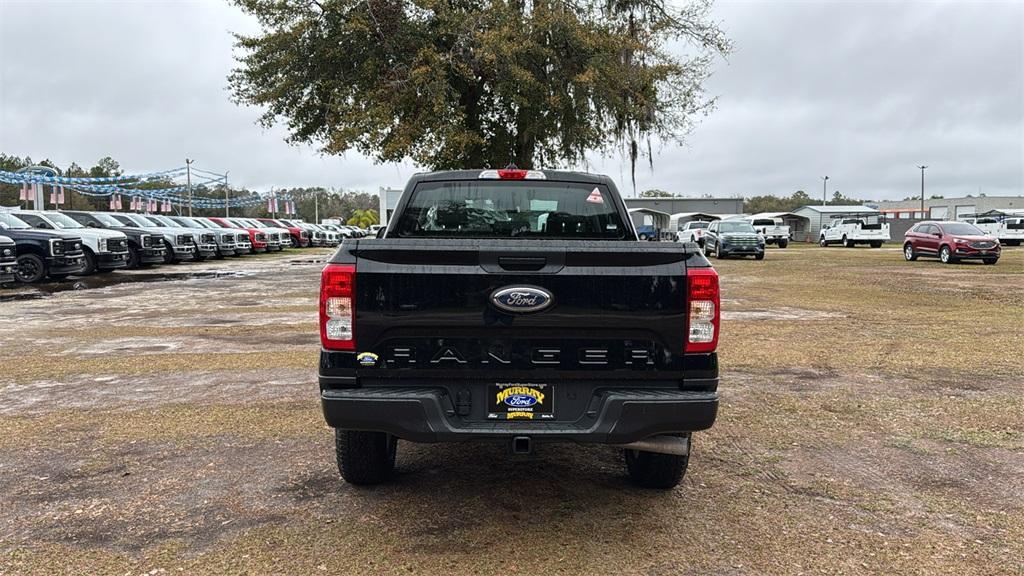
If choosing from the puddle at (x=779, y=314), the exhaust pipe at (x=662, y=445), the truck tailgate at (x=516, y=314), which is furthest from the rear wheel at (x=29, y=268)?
the exhaust pipe at (x=662, y=445)

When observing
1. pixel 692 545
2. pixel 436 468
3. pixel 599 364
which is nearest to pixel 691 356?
pixel 599 364

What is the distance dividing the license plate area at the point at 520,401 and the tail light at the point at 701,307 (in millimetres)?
687

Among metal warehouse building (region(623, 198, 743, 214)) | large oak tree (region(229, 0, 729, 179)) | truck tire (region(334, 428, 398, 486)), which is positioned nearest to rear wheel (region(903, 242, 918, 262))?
large oak tree (region(229, 0, 729, 179))

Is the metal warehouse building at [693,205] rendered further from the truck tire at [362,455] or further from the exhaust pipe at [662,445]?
the exhaust pipe at [662,445]

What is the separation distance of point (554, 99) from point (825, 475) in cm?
1381

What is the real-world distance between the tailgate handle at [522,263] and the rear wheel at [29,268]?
1665 cm

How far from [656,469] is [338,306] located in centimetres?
194

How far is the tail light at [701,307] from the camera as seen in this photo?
3174 millimetres

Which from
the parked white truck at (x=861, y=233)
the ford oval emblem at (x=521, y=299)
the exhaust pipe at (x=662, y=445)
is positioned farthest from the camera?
the parked white truck at (x=861, y=233)

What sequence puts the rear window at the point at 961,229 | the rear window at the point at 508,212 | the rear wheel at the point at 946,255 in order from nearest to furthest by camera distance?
the rear window at the point at 508,212 < the rear window at the point at 961,229 < the rear wheel at the point at 946,255

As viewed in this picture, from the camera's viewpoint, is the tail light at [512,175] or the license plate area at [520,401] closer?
the license plate area at [520,401]

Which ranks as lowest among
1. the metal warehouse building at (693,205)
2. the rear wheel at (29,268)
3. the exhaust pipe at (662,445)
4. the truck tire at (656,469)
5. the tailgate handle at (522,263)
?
the truck tire at (656,469)

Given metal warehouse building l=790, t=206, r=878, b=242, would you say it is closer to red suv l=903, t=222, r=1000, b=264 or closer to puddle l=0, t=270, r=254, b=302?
red suv l=903, t=222, r=1000, b=264

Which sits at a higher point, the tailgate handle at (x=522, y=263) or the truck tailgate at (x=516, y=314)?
the tailgate handle at (x=522, y=263)
